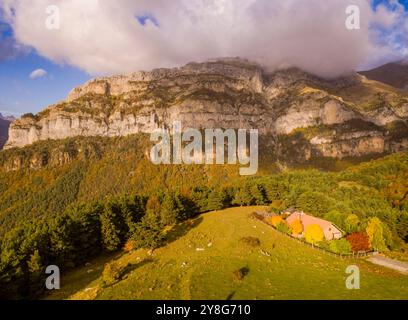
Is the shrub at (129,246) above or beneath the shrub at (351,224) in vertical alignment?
beneath

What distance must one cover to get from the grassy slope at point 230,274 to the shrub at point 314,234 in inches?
175

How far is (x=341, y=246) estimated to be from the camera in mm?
56594

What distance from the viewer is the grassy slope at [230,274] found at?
1484 inches

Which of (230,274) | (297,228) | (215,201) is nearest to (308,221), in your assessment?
(297,228)

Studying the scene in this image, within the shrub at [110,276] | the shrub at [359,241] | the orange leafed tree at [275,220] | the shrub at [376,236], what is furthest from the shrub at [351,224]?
the shrub at [110,276]

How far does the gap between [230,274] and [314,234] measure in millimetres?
27281

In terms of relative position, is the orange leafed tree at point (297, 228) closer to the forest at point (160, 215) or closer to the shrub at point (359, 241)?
the forest at point (160, 215)

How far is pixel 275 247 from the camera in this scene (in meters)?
57.2

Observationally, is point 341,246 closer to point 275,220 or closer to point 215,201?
point 275,220

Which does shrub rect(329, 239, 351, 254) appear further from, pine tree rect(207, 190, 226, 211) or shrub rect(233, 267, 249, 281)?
pine tree rect(207, 190, 226, 211)

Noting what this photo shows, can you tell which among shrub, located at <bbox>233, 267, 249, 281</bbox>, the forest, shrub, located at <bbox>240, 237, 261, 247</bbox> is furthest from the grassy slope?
the forest

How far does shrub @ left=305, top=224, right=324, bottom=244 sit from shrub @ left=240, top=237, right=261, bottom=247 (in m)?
12.1

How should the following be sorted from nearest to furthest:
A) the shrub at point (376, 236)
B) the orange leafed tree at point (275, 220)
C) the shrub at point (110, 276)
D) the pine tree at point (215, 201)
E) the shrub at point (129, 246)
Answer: the shrub at point (110, 276), the shrub at point (376, 236), the shrub at point (129, 246), the orange leafed tree at point (275, 220), the pine tree at point (215, 201)
